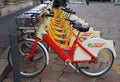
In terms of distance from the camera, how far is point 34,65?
5785 millimetres

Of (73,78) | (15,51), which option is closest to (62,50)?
(73,78)

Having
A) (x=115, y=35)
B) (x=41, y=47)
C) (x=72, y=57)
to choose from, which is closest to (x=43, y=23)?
(x=41, y=47)

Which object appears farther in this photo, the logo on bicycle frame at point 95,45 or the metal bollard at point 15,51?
the logo on bicycle frame at point 95,45

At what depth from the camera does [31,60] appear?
5.67 m

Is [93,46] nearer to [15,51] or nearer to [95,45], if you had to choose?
[95,45]

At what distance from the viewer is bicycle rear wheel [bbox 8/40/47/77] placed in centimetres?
536

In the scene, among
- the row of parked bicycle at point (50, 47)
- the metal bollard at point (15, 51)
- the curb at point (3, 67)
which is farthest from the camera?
the curb at point (3, 67)

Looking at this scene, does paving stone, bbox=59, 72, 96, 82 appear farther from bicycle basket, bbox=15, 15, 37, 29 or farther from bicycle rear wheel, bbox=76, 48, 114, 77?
bicycle basket, bbox=15, 15, 37, 29

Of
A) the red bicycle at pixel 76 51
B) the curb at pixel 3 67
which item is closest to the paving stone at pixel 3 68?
the curb at pixel 3 67

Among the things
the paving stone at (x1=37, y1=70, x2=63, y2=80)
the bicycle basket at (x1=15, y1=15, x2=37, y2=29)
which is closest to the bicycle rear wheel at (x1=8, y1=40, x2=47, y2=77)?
the paving stone at (x1=37, y1=70, x2=63, y2=80)

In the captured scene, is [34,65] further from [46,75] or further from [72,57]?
[72,57]

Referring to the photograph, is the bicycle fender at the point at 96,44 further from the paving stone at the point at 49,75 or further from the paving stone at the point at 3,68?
the paving stone at the point at 3,68

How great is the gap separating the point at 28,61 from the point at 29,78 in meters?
0.39

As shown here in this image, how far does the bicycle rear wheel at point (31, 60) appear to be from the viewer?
5365 mm
